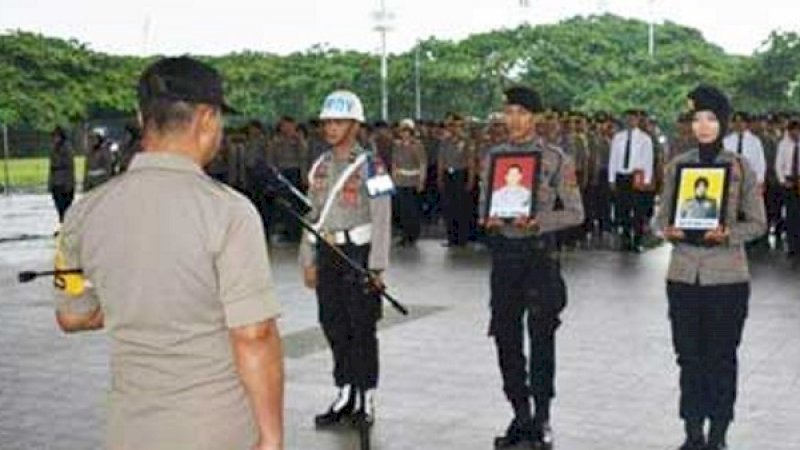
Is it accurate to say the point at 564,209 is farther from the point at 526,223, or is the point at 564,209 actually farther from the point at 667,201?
the point at 667,201

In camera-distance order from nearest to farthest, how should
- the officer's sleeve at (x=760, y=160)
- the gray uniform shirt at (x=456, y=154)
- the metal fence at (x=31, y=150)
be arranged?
the officer's sleeve at (x=760, y=160)
the gray uniform shirt at (x=456, y=154)
the metal fence at (x=31, y=150)

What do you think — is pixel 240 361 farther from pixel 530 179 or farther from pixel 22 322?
pixel 22 322

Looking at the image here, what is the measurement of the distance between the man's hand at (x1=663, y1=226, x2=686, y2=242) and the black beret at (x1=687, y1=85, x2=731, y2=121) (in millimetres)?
556

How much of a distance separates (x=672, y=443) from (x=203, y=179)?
4.09m

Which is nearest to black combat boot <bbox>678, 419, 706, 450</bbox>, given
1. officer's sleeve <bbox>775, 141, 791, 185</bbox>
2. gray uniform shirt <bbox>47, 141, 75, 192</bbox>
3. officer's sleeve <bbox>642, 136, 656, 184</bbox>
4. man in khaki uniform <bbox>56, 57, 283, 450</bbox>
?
man in khaki uniform <bbox>56, 57, 283, 450</bbox>

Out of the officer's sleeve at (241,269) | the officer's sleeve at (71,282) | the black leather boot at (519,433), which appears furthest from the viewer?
the black leather boot at (519,433)

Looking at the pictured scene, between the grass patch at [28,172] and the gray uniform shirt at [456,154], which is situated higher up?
the gray uniform shirt at [456,154]

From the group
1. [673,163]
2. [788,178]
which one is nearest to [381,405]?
[673,163]

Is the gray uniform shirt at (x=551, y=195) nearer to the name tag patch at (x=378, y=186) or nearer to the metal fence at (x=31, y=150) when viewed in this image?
the name tag patch at (x=378, y=186)

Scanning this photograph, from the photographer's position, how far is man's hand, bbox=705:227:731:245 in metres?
5.94

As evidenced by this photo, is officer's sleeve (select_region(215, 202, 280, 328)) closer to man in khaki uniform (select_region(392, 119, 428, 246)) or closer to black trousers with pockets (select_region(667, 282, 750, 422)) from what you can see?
black trousers with pockets (select_region(667, 282, 750, 422))

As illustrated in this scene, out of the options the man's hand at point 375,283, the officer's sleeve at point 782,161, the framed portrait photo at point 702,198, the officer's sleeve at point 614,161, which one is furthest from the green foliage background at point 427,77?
the man's hand at point 375,283

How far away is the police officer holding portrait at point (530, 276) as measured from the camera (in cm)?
629

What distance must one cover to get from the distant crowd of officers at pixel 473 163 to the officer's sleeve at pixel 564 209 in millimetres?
8126
